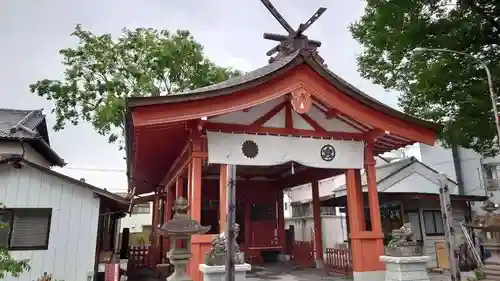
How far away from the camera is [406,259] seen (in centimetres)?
870

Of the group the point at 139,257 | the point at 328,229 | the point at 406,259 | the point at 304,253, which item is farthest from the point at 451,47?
the point at 328,229

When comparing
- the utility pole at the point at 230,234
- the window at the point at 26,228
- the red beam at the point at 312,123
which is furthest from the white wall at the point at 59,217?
the utility pole at the point at 230,234

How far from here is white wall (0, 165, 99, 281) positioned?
9781 mm

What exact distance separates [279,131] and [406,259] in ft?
15.0

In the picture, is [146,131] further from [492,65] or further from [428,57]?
[492,65]

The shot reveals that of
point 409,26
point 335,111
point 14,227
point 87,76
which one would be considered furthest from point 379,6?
point 87,76

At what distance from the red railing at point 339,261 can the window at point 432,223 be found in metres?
8.00

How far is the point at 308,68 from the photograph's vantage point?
9578mm

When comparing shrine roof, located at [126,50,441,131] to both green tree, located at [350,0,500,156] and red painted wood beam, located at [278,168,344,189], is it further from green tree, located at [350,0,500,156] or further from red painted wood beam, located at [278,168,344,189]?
red painted wood beam, located at [278,168,344,189]

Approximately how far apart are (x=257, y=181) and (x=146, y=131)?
27.2ft

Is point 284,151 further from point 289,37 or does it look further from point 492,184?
point 492,184

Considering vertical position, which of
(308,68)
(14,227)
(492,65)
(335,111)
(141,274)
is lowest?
(141,274)

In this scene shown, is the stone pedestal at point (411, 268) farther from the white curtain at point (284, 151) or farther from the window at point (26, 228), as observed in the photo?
the window at point (26, 228)

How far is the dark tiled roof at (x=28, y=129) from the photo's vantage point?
16922mm
